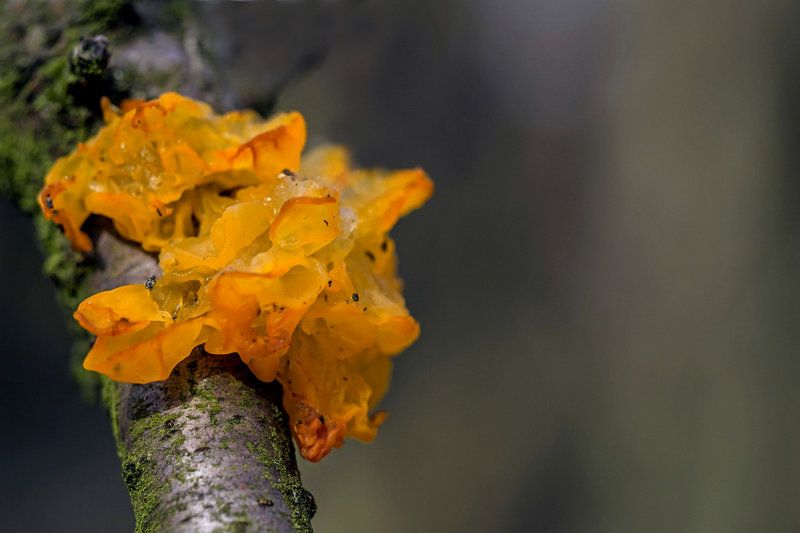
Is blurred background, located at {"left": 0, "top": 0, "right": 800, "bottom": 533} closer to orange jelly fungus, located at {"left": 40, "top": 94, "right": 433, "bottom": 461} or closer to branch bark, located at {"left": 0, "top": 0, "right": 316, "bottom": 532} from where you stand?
branch bark, located at {"left": 0, "top": 0, "right": 316, "bottom": 532}

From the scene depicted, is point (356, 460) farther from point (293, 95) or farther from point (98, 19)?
point (98, 19)

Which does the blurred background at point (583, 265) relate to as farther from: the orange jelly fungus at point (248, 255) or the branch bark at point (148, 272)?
the orange jelly fungus at point (248, 255)

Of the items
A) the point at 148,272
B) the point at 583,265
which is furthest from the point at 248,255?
the point at 583,265

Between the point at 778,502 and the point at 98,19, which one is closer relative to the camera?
the point at 98,19

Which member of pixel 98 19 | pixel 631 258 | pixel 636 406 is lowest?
pixel 636 406

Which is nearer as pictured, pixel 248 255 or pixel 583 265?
pixel 248 255

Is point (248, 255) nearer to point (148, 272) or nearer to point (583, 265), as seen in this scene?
point (148, 272)

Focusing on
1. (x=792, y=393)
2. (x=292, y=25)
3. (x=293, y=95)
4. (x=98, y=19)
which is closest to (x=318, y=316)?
(x=98, y=19)
